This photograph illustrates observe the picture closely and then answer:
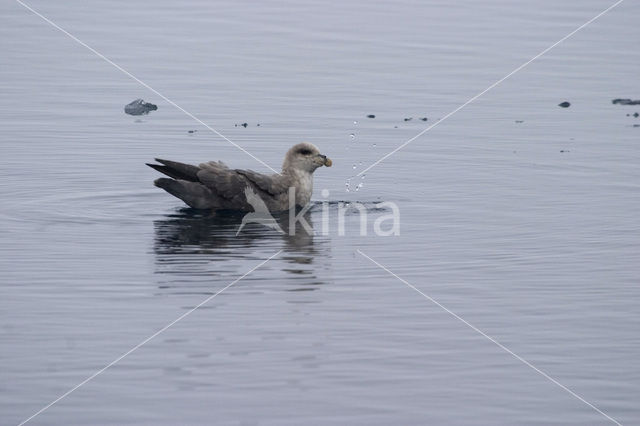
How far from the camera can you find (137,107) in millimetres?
28391

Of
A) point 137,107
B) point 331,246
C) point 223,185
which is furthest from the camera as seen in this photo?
point 137,107

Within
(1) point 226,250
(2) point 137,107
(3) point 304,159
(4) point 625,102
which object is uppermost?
(4) point 625,102

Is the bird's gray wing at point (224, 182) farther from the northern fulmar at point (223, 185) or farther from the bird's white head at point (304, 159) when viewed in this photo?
the bird's white head at point (304, 159)

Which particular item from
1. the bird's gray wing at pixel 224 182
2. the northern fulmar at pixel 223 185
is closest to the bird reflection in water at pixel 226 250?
the northern fulmar at pixel 223 185

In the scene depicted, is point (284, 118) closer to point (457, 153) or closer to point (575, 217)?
point (457, 153)

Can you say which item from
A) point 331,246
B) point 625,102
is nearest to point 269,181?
point 331,246

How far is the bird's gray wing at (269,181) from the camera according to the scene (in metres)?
19.7

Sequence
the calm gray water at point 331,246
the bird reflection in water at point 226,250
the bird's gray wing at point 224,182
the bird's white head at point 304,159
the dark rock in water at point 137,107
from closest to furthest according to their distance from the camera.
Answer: the calm gray water at point 331,246 → the bird reflection in water at point 226,250 → the bird's gray wing at point 224,182 → the bird's white head at point 304,159 → the dark rock in water at point 137,107

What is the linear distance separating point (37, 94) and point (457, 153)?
11.5 metres

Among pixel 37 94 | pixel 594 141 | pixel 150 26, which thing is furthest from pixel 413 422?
pixel 150 26

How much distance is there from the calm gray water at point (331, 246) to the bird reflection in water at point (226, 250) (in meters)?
0.06

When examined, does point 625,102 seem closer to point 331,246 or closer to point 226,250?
point 331,246

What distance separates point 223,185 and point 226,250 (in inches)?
107

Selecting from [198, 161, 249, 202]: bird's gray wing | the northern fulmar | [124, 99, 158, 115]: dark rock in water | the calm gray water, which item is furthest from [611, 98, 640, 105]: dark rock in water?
[198, 161, 249, 202]: bird's gray wing
